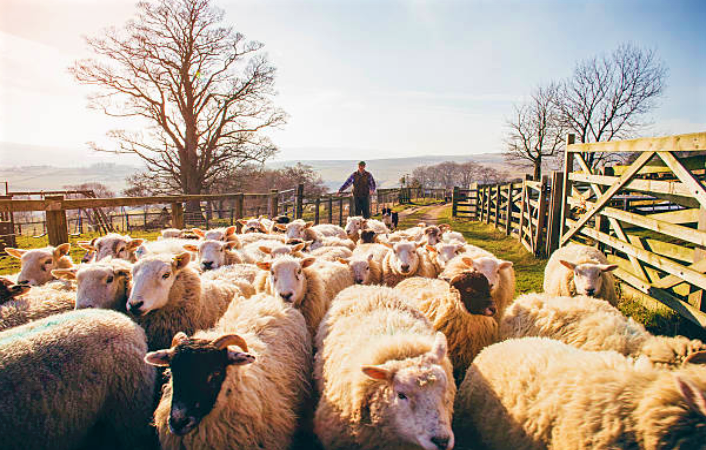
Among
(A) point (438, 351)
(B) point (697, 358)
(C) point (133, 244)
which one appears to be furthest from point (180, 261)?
(B) point (697, 358)

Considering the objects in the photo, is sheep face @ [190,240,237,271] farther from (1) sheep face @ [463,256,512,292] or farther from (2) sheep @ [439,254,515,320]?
(1) sheep face @ [463,256,512,292]

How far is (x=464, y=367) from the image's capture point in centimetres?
356

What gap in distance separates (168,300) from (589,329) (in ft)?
12.3

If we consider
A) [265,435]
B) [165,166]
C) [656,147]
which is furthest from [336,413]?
[165,166]

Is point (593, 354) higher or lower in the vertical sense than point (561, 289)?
higher

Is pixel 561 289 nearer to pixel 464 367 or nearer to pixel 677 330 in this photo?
pixel 677 330

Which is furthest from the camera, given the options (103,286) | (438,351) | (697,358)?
(103,286)

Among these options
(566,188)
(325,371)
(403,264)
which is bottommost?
(325,371)

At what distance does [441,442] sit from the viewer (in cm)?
189

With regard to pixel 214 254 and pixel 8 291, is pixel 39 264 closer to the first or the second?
pixel 8 291

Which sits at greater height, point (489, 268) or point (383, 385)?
point (489, 268)

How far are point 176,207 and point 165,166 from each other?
467 inches

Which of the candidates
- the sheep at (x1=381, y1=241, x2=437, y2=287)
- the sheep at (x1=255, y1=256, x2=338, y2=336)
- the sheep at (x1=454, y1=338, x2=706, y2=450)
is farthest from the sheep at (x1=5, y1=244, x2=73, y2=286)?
the sheep at (x1=454, y1=338, x2=706, y2=450)

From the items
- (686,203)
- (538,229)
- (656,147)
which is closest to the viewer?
(686,203)
